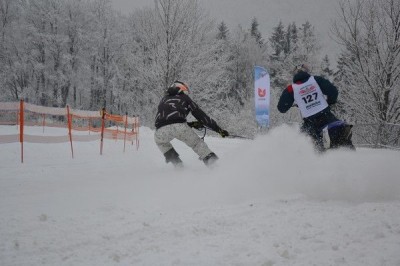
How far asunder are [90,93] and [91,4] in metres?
9.43

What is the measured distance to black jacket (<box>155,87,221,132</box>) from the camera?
18.1 feet

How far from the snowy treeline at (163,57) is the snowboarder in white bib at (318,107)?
41.1 ft

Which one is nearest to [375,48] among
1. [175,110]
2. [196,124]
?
[196,124]

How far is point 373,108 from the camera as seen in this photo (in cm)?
1598

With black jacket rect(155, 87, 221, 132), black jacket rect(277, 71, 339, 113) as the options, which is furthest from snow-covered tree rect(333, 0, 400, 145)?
black jacket rect(155, 87, 221, 132)

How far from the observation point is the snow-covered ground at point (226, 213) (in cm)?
236

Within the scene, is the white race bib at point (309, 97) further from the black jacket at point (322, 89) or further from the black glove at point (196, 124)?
the black glove at point (196, 124)

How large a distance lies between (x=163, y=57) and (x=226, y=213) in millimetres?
19833

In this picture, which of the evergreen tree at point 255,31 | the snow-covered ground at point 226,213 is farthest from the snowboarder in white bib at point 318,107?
the evergreen tree at point 255,31

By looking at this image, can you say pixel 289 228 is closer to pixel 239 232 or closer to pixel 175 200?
pixel 239 232

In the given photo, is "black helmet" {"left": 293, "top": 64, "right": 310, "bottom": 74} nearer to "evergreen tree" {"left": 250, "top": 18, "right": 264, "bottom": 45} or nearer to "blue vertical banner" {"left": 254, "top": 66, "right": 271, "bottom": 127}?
"blue vertical banner" {"left": 254, "top": 66, "right": 271, "bottom": 127}

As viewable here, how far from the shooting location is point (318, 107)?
15.8ft

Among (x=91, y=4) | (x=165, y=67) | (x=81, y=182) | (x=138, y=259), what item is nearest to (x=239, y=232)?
(x=138, y=259)

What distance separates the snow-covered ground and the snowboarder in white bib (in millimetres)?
246
